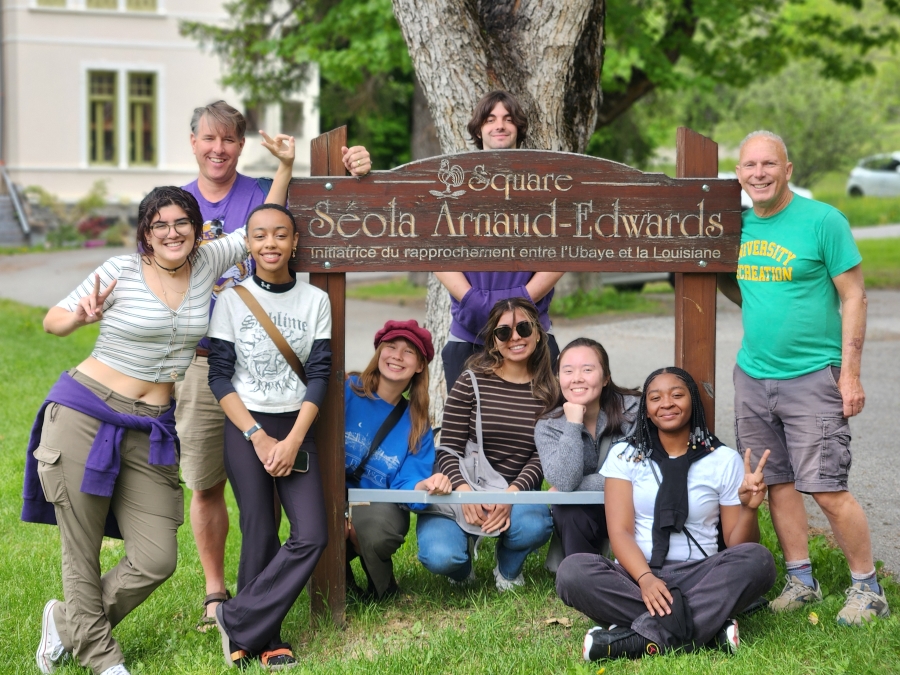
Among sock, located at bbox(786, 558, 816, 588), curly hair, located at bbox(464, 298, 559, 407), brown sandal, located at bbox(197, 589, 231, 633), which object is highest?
curly hair, located at bbox(464, 298, 559, 407)

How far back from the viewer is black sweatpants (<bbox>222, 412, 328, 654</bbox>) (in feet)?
12.6

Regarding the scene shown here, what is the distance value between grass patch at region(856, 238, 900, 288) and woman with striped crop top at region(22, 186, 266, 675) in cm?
1367

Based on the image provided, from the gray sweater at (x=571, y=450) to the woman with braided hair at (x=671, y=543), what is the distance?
202 millimetres

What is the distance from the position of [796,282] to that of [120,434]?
263 cm

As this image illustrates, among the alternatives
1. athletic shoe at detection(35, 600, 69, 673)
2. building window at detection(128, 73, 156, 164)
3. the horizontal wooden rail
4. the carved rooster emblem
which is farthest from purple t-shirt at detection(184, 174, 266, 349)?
building window at detection(128, 73, 156, 164)

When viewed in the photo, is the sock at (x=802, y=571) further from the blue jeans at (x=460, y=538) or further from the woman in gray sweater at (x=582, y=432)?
the blue jeans at (x=460, y=538)

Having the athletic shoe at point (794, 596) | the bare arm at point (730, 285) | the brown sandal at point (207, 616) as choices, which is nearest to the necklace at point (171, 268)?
the brown sandal at point (207, 616)

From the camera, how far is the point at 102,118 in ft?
94.1

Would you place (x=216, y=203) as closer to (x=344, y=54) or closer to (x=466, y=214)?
(x=466, y=214)

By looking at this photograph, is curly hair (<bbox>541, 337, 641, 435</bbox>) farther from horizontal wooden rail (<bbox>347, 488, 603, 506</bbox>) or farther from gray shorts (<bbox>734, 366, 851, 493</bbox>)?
gray shorts (<bbox>734, 366, 851, 493</bbox>)

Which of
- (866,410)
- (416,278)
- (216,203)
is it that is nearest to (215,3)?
Answer: (416,278)

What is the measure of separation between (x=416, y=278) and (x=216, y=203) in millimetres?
13603

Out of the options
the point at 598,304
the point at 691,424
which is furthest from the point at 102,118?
the point at 691,424

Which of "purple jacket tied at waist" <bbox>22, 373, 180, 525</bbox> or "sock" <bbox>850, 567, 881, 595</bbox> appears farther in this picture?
"sock" <bbox>850, 567, 881, 595</bbox>
